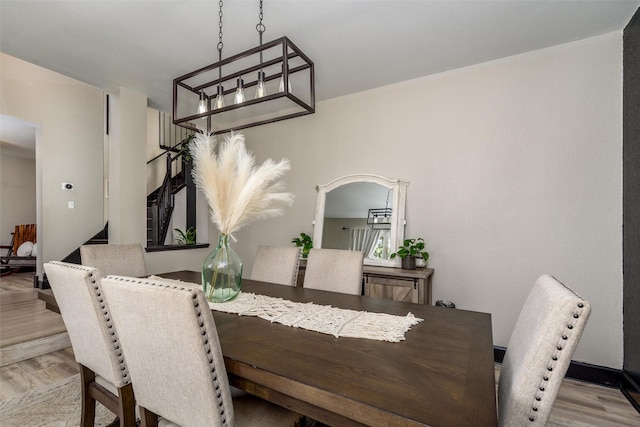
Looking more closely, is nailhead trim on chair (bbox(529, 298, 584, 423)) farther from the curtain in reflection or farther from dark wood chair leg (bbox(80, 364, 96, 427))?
the curtain in reflection

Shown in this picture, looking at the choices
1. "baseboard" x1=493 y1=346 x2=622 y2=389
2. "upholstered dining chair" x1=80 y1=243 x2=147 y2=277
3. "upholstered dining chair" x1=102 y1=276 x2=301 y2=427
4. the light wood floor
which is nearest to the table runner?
"upholstered dining chair" x1=102 y1=276 x2=301 y2=427

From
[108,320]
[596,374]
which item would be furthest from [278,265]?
[596,374]

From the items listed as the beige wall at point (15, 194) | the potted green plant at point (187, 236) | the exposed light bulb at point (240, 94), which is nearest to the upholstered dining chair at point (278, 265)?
the exposed light bulb at point (240, 94)

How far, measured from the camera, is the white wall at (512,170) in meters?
2.28

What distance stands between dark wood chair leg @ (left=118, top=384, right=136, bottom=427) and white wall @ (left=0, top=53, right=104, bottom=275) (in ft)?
14.4

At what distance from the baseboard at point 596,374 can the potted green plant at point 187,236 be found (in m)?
3.97

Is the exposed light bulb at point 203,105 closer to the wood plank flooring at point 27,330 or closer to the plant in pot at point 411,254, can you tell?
the plant in pot at point 411,254

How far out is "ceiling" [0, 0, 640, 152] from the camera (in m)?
2.01

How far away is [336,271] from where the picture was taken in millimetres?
2109

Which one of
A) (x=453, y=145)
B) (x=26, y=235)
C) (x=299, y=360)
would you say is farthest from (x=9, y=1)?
(x=26, y=235)

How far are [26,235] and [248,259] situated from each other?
4.78 meters

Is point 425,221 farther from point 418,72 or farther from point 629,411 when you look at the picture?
point 629,411

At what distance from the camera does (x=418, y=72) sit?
115 inches

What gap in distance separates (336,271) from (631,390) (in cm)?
206
